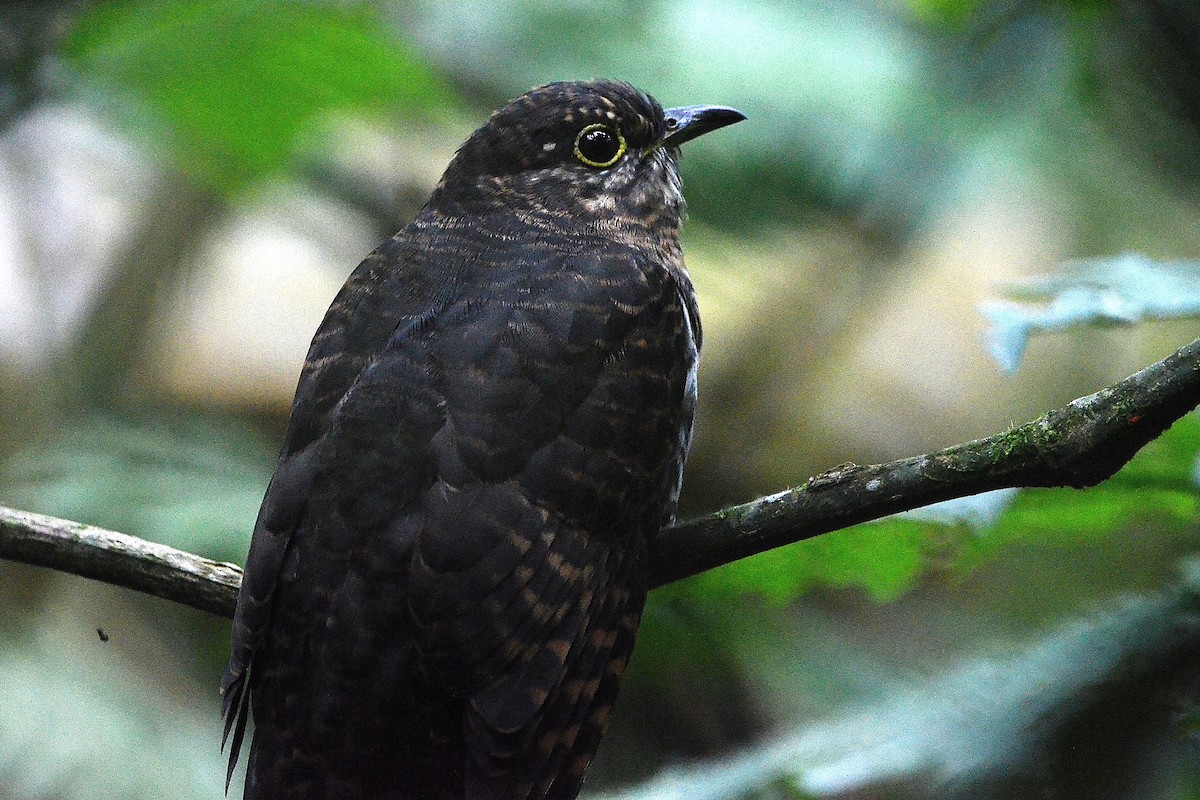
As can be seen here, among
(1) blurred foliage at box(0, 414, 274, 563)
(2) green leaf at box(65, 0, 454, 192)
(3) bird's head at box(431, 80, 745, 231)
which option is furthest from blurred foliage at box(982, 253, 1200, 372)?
(1) blurred foliage at box(0, 414, 274, 563)

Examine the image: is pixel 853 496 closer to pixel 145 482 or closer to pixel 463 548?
pixel 463 548

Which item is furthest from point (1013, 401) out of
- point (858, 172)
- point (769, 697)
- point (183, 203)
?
point (183, 203)

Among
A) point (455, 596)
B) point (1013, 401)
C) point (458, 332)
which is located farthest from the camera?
point (1013, 401)

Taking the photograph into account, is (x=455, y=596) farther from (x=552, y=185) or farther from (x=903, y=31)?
(x=903, y=31)

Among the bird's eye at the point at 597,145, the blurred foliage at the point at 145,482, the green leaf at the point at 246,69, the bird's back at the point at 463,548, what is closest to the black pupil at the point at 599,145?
the bird's eye at the point at 597,145

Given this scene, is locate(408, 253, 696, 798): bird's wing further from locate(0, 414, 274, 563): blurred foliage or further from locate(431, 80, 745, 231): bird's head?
locate(0, 414, 274, 563): blurred foliage

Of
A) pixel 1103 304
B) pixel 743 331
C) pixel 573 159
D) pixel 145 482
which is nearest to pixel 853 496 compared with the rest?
pixel 1103 304
